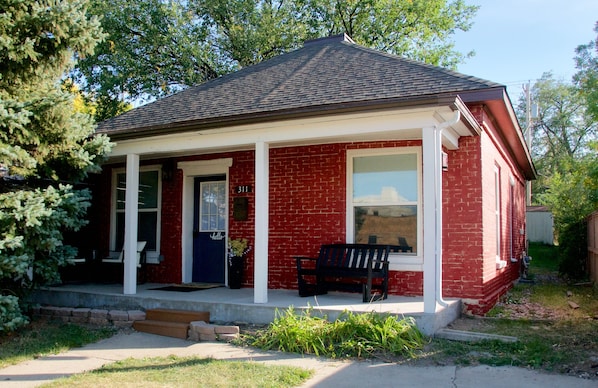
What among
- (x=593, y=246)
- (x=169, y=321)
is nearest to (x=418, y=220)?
(x=169, y=321)

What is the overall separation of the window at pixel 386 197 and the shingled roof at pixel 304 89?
125cm

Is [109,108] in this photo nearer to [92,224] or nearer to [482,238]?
[92,224]

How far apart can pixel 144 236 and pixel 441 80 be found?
665 centimetres

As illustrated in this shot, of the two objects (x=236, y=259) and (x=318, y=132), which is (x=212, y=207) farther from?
(x=318, y=132)

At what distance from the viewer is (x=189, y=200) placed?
33.7ft

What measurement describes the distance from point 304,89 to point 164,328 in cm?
422

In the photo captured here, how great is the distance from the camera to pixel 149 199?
1073 centimetres

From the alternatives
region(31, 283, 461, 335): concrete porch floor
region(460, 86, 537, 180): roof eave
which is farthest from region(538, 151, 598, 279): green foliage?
region(31, 283, 461, 335): concrete porch floor

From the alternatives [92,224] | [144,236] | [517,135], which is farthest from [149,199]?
[517,135]

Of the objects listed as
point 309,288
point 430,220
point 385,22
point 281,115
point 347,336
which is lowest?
point 347,336

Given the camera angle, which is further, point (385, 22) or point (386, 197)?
point (385, 22)

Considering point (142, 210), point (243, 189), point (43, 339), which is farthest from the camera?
point (142, 210)

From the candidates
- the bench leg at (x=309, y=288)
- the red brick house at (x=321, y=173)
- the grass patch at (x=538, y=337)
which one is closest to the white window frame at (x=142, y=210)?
the red brick house at (x=321, y=173)

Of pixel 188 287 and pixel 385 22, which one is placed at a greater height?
pixel 385 22
